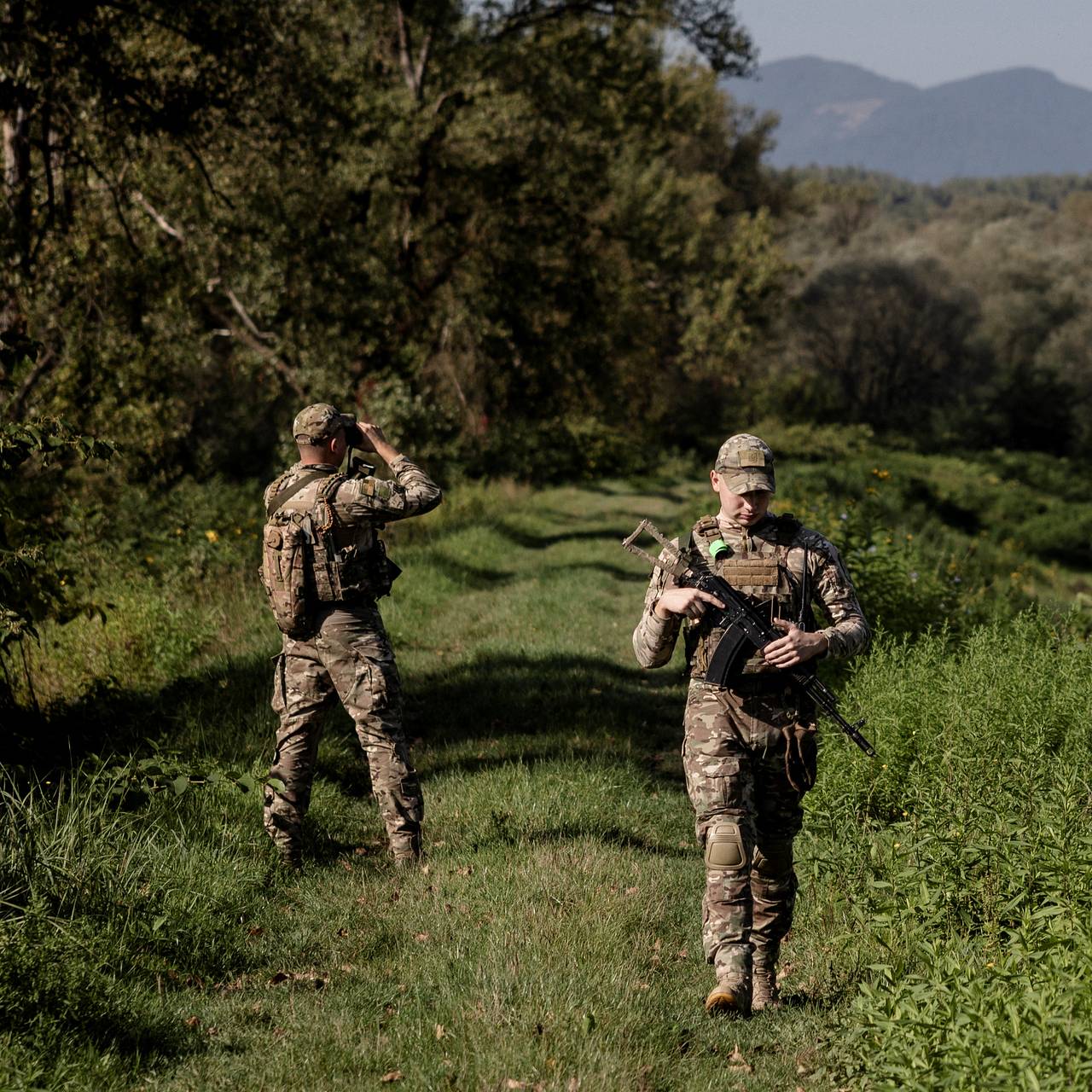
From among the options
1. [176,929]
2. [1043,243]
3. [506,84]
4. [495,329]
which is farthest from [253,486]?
[1043,243]

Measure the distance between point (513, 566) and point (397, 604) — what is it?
134 inches

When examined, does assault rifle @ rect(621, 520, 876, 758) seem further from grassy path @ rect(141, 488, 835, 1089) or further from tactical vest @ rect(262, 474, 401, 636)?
tactical vest @ rect(262, 474, 401, 636)

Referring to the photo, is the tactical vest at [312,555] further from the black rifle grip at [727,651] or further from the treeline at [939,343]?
the treeline at [939,343]

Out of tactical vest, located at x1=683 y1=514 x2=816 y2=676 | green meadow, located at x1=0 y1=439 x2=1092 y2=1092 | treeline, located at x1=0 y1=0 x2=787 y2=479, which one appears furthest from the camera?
treeline, located at x1=0 y1=0 x2=787 y2=479

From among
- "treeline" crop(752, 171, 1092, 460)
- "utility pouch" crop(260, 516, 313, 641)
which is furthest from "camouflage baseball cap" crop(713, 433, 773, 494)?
"treeline" crop(752, 171, 1092, 460)

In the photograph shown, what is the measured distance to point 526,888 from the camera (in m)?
4.96

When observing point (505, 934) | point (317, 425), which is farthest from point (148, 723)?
point (505, 934)

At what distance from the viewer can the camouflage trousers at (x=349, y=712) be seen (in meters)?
5.35

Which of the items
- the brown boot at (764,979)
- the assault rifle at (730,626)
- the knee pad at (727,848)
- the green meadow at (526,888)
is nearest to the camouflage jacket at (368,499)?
the green meadow at (526,888)

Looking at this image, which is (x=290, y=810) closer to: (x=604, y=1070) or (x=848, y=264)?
(x=604, y=1070)

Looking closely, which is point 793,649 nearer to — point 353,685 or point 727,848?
point 727,848

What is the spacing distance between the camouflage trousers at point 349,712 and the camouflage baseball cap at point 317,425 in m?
0.90

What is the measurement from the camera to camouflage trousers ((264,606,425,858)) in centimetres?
535

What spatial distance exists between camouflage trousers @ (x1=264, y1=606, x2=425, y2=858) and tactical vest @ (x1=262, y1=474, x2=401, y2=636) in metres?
0.12
